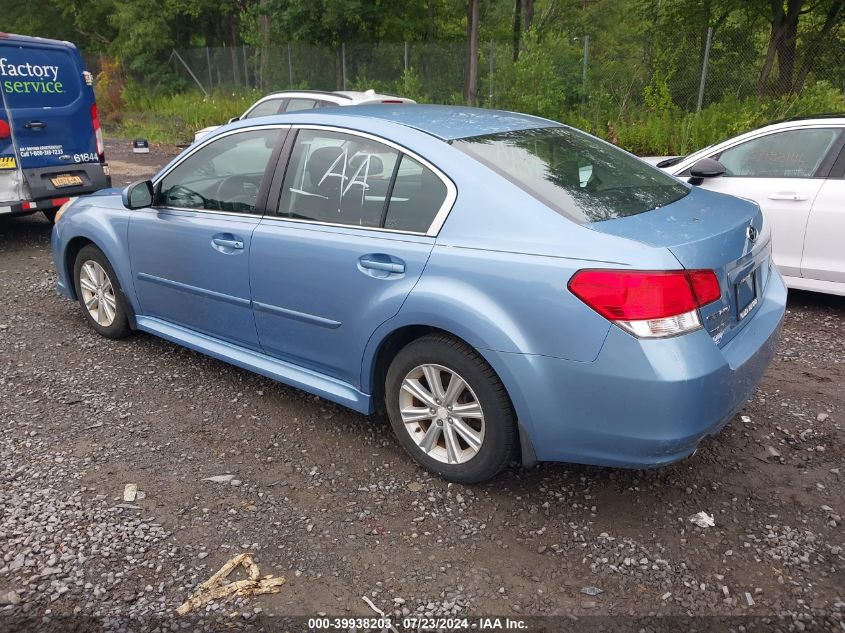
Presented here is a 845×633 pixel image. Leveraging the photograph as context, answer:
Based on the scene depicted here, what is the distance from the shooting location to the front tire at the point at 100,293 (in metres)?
4.84

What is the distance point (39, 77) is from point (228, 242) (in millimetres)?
5252

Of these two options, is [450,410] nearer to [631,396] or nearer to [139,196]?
[631,396]

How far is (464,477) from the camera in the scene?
319 centimetres

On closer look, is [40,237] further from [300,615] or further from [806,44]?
[806,44]

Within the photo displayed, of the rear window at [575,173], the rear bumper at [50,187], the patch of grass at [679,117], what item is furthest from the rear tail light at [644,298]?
the patch of grass at [679,117]

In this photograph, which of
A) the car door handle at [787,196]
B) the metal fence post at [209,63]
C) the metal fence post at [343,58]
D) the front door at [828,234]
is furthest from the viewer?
the metal fence post at [209,63]

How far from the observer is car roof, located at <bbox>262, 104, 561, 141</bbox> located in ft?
11.2

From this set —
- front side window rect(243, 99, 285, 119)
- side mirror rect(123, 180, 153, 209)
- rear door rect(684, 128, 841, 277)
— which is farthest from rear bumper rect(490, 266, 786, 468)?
front side window rect(243, 99, 285, 119)

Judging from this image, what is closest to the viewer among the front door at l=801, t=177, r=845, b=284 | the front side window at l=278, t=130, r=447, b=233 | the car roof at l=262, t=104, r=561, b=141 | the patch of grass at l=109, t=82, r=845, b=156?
the front side window at l=278, t=130, r=447, b=233

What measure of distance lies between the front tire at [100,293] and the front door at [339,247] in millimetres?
1587

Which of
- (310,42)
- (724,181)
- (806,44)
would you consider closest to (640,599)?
(724,181)

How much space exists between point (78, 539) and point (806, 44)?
1464 centimetres

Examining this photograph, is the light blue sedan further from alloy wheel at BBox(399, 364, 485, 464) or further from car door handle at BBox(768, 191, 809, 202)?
car door handle at BBox(768, 191, 809, 202)

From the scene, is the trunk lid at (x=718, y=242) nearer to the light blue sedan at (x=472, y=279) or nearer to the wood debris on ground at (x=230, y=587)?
the light blue sedan at (x=472, y=279)
